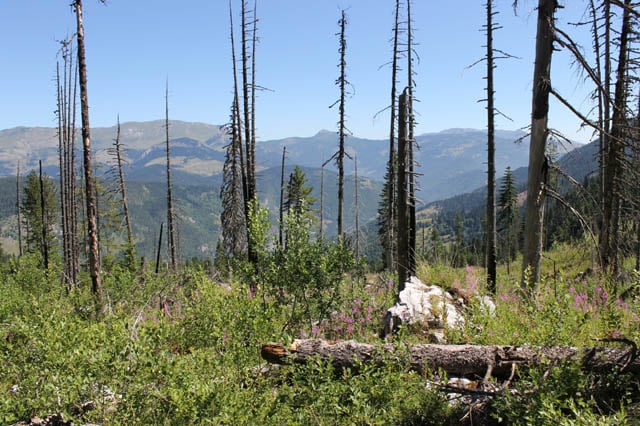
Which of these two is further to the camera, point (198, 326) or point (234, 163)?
point (234, 163)

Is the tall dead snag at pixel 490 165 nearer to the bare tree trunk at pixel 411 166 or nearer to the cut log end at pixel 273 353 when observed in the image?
the bare tree trunk at pixel 411 166

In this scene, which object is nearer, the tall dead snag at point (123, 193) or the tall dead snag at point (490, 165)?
the tall dead snag at point (490, 165)

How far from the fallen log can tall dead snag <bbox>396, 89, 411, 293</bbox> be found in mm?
5913

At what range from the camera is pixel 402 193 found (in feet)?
35.4

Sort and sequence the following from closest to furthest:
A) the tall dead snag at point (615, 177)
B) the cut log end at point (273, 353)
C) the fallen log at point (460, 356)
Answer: the fallen log at point (460, 356)
the cut log end at point (273, 353)
the tall dead snag at point (615, 177)

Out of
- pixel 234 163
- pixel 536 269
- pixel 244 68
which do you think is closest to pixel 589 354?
pixel 536 269

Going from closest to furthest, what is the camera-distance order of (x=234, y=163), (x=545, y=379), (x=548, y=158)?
(x=545, y=379), (x=548, y=158), (x=234, y=163)

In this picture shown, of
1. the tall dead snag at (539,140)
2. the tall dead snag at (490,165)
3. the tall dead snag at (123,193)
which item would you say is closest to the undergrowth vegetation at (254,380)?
the tall dead snag at (539,140)

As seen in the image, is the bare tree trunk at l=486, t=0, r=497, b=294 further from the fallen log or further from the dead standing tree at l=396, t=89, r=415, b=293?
the fallen log

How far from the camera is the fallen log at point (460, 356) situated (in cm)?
362

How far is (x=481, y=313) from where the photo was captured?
552 centimetres

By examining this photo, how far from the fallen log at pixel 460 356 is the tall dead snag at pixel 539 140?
1.44 m

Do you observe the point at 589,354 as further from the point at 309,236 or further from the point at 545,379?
the point at 309,236

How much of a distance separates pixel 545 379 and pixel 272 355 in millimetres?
3005
